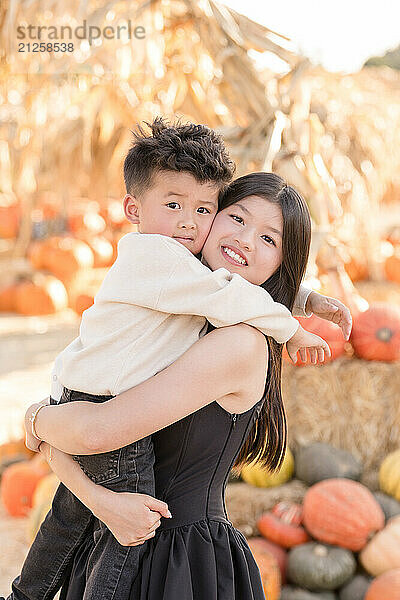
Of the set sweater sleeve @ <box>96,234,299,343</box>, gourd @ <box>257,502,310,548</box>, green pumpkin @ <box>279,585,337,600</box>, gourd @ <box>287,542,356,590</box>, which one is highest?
sweater sleeve @ <box>96,234,299,343</box>

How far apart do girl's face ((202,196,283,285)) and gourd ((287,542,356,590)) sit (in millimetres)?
1765

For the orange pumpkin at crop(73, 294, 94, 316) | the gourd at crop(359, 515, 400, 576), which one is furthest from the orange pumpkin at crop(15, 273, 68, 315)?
the gourd at crop(359, 515, 400, 576)

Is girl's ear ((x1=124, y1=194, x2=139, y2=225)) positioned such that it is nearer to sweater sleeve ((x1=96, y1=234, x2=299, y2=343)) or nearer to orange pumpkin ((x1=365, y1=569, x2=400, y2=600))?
sweater sleeve ((x1=96, y1=234, x2=299, y2=343))

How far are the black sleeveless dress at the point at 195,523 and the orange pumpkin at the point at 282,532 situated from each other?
4.97ft

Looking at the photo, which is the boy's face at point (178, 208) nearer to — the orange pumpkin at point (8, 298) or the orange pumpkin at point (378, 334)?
the orange pumpkin at point (378, 334)

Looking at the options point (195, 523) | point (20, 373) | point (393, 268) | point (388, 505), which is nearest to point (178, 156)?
point (195, 523)

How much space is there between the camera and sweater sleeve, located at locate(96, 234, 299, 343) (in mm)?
1371

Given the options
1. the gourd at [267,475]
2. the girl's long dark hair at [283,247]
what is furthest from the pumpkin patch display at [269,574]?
the girl's long dark hair at [283,247]

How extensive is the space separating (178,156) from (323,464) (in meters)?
2.20

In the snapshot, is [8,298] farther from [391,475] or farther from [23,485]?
[391,475]

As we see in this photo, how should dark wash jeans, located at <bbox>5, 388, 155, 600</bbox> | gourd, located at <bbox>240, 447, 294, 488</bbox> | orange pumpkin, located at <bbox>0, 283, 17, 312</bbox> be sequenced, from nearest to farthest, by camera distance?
dark wash jeans, located at <bbox>5, 388, 155, 600</bbox>, gourd, located at <bbox>240, 447, 294, 488</bbox>, orange pumpkin, located at <bbox>0, 283, 17, 312</bbox>

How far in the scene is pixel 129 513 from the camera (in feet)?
4.72

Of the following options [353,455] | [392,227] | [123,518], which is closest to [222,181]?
[123,518]

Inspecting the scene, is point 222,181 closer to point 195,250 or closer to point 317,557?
point 195,250
